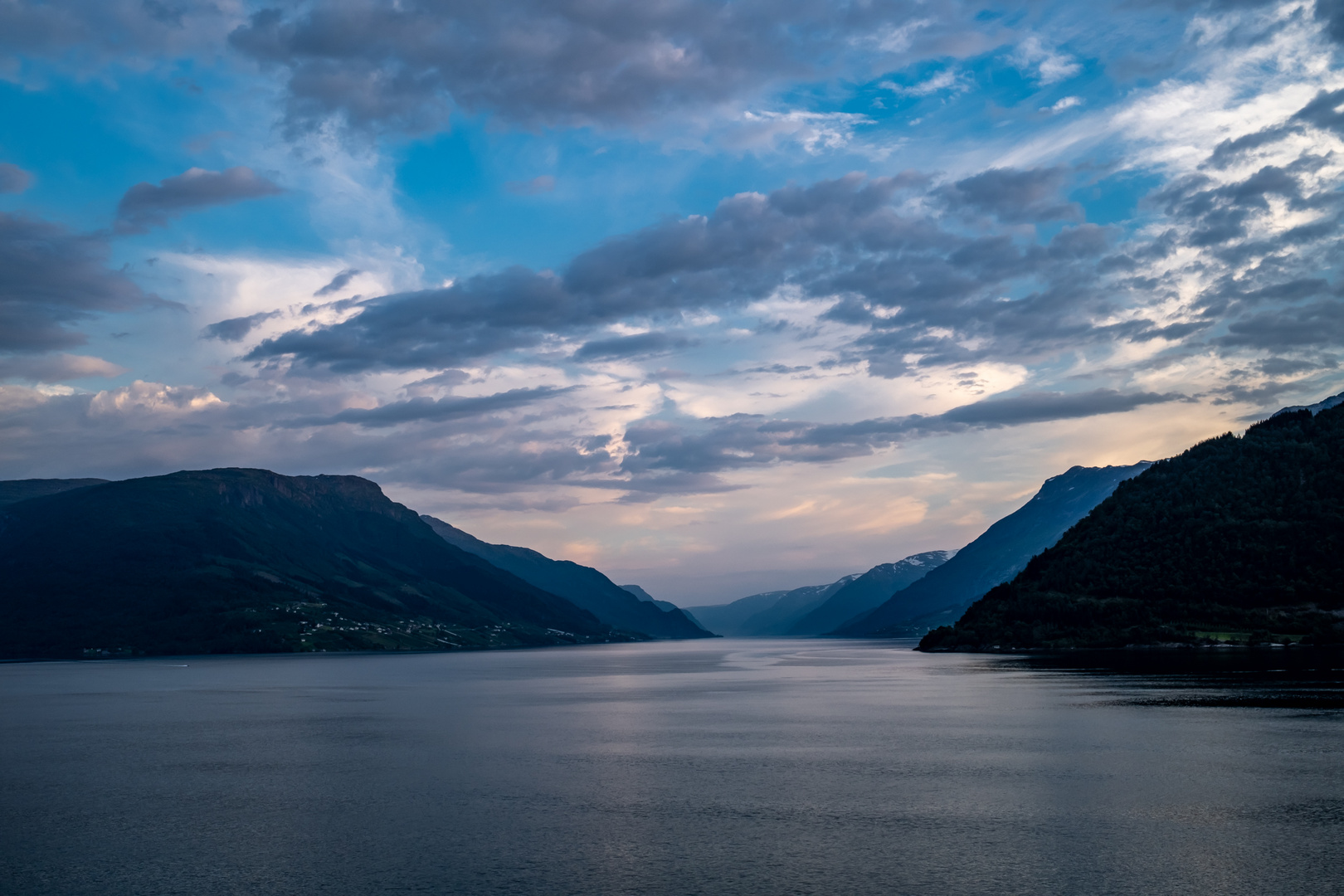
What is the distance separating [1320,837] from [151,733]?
381ft

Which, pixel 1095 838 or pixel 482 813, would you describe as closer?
pixel 1095 838

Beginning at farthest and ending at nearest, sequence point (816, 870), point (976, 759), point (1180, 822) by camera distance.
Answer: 1. point (976, 759)
2. point (1180, 822)
3. point (816, 870)

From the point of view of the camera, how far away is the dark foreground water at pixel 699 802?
1805 inches

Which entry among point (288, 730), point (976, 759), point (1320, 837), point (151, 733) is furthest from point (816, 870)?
point (151, 733)

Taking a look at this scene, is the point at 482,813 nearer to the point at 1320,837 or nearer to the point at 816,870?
the point at 816,870

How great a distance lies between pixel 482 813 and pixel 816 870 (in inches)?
980

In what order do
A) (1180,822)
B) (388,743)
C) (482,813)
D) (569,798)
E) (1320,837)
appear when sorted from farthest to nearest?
(388,743) → (569,798) → (482,813) → (1180,822) → (1320,837)

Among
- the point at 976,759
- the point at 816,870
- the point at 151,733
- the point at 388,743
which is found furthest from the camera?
the point at 151,733

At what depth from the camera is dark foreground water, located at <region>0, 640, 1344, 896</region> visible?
45.8m

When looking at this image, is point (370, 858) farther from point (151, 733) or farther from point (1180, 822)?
point (151, 733)

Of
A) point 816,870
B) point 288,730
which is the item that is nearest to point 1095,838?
point 816,870

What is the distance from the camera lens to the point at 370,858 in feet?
166

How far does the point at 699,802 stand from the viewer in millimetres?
63312

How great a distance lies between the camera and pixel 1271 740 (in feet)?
276
